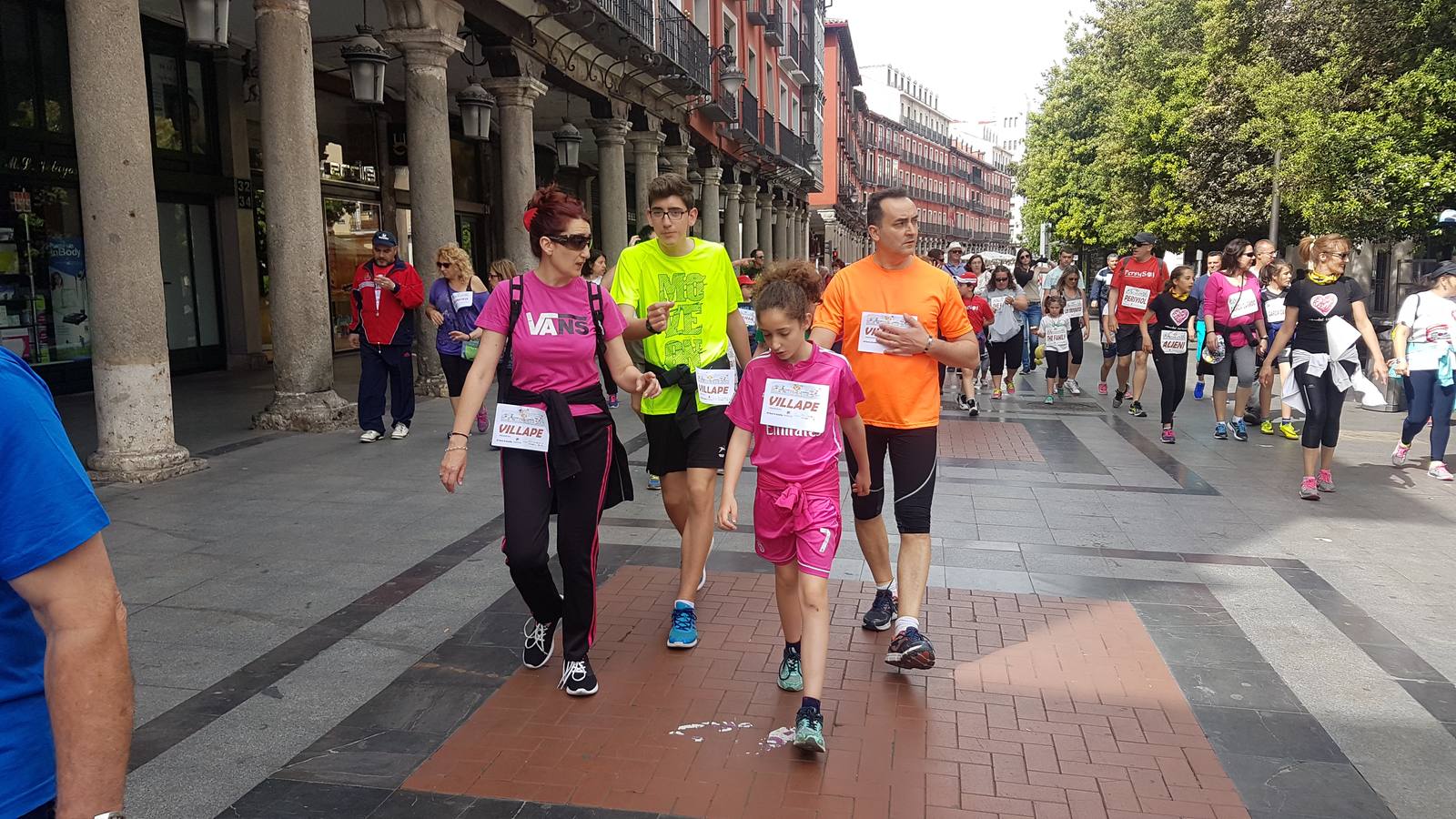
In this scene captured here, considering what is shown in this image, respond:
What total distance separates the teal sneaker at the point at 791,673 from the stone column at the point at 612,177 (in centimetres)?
1476

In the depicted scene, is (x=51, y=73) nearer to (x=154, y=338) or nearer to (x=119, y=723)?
(x=154, y=338)

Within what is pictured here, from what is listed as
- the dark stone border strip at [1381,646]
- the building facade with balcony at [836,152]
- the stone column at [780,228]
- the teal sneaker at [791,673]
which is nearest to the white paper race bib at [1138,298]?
Answer: the dark stone border strip at [1381,646]

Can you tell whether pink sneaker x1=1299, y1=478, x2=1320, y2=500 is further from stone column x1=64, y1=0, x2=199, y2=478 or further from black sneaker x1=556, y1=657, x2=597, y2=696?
stone column x1=64, y1=0, x2=199, y2=478

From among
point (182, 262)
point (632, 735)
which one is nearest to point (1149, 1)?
point (182, 262)

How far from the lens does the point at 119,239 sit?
7.40 metres

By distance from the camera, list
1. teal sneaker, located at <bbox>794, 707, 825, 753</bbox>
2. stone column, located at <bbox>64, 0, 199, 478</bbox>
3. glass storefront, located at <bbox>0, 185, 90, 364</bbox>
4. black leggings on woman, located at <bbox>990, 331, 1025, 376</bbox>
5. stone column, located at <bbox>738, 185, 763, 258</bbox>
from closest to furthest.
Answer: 1. teal sneaker, located at <bbox>794, 707, 825, 753</bbox>
2. stone column, located at <bbox>64, 0, 199, 478</bbox>
3. glass storefront, located at <bbox>0, 185, 90, 364</bbox>
4. black leggings on woman, located at <bbox>990, 331, 1025, 376</bbox>
5. stone column, located at <bbox>738, 185, 763, 258</bbox>

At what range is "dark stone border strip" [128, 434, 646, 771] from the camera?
3475 millimetres

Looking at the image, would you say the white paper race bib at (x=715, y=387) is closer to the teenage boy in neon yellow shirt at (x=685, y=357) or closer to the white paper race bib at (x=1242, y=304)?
the teenage boy in neon yellow shirt at (x=685, y=357)

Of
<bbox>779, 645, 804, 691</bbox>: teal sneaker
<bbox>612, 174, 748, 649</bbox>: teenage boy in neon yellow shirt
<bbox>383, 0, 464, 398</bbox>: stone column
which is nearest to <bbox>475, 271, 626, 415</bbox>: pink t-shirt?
<bbox>612, 174, 748, 649</bbox>: teenage boy in neon yellow shirt

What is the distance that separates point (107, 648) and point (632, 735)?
2212 millimetres

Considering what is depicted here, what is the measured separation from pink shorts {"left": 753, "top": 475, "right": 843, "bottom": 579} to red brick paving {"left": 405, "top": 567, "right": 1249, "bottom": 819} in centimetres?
58

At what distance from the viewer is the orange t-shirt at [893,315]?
13.6 ft

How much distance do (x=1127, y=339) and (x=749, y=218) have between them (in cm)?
2097

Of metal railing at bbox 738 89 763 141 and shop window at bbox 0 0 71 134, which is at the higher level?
metal railing at bbox 738 89 763 141
